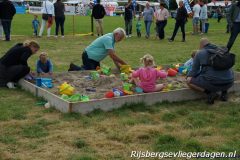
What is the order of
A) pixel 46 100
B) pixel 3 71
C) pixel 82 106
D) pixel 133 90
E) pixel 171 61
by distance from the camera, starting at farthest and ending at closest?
pixel 171 61 < pixel 3 71 < pixel 133 90 < pixel 46 100 < pixel 82 106

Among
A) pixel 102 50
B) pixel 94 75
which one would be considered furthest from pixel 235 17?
pixel 94 75

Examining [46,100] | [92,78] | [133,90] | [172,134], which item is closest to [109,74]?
[92,78]

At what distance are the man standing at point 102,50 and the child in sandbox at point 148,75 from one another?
4.33 feet

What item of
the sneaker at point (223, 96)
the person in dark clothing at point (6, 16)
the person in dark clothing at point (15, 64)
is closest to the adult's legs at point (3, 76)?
the person in dark clothing at point (15, 64)

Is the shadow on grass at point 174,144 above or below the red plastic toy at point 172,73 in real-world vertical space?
below

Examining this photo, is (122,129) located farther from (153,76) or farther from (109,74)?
(109,74)

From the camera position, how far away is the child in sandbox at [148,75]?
275 inches

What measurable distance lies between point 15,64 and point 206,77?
12.0 feet

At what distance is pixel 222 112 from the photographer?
21.5 ft

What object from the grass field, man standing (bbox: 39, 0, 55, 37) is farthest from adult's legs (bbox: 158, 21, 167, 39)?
the grass field

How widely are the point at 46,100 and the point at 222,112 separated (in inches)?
114

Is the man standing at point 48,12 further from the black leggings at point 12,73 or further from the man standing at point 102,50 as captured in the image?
the black leggings at point 12,73

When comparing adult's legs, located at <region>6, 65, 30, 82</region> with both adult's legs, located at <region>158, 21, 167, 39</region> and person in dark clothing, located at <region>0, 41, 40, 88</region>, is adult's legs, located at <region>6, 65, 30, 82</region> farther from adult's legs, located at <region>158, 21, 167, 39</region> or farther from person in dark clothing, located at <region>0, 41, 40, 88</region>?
adult's legs, located at <region>158, 21, 167, 39</region>

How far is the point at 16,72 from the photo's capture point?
789 cm
